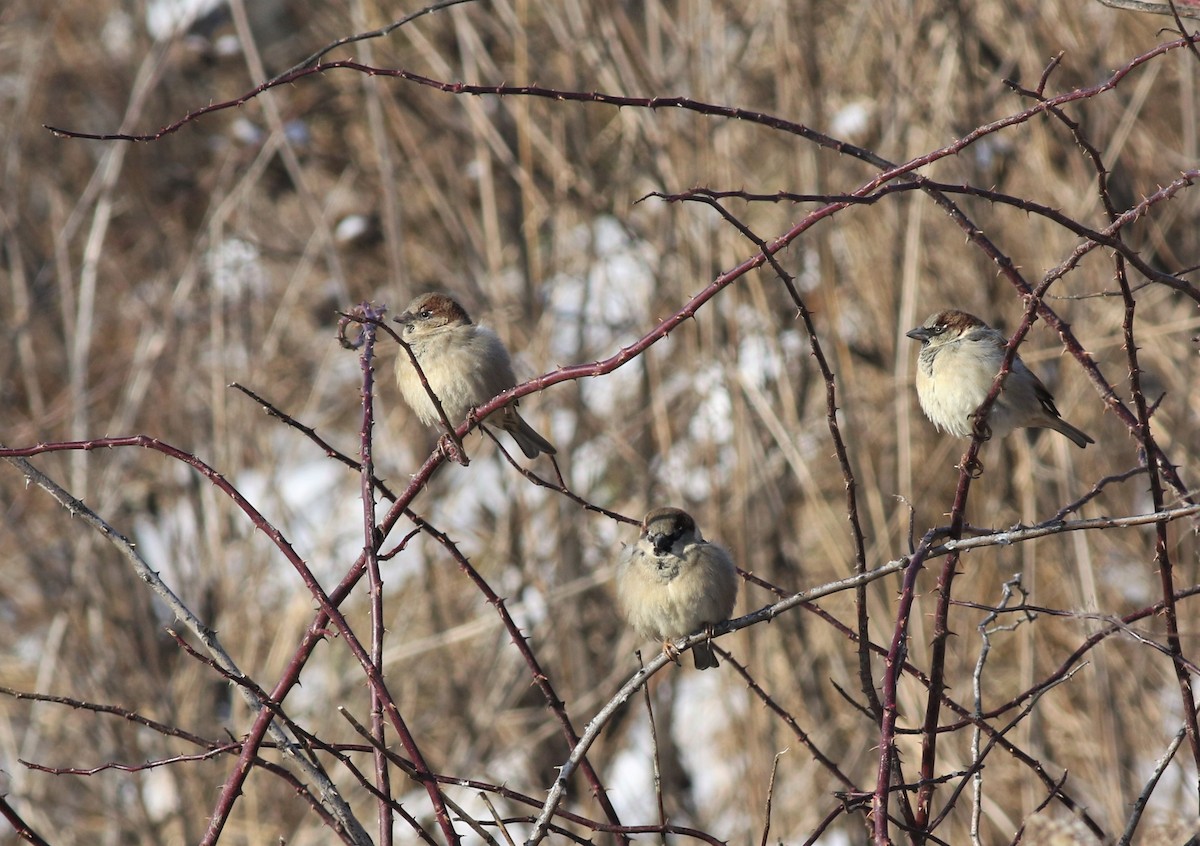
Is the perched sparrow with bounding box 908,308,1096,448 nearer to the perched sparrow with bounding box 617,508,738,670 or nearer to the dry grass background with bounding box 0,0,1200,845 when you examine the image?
the perched sparrow with bounding box 617,508,738,670

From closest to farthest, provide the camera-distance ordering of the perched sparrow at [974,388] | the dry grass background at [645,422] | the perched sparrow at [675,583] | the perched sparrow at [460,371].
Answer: the perched sparrow at [675,583] < the perched sparrow at [974,388] < the perched sparrow at [460,371] < the dry grass background at [645,422]

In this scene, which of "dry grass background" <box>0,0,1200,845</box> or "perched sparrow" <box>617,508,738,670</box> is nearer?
"perched sparrow" <box>617,508,738,670</box>

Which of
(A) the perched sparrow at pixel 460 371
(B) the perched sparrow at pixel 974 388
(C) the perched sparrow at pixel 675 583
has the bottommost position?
(C) the perched sparrow at pixel 675 583

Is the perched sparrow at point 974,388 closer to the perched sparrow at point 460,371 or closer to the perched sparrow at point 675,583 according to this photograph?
the perched sparrow at point 675,583

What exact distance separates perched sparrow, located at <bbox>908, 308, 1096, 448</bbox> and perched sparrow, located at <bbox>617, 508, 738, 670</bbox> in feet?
2.11

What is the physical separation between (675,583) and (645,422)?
2.83 meters

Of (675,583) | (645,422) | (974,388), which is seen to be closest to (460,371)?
(675,583)

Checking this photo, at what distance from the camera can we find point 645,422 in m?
5.77

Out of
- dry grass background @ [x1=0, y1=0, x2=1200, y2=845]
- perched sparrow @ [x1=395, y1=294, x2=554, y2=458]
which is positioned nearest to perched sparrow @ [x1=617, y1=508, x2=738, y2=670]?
perched sparrow @ [x1=395, y1=294, x2=554, y2=458]

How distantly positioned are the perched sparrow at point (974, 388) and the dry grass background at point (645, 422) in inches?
55.7

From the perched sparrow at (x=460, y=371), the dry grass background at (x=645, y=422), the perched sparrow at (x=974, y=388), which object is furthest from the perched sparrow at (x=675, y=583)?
the dry grass background at (x=645, y=422)

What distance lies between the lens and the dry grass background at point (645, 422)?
16.6 ft

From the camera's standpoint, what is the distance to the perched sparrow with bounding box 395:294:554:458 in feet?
10.9

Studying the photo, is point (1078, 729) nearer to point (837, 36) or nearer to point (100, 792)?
point (837, 36)
